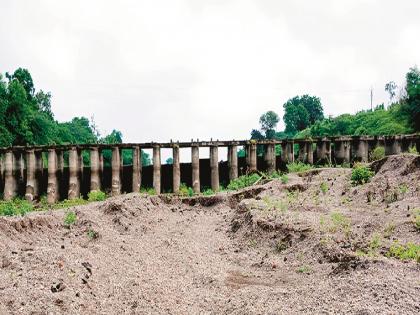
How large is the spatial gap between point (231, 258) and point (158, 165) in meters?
21.9

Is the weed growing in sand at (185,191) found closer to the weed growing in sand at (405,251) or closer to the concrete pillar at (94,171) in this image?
the concrete pillar at (94,171)

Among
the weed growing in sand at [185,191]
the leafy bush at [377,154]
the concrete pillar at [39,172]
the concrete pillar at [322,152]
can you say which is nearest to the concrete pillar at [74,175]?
the concrete pillar at [39,172]

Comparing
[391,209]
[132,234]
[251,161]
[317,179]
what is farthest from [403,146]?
[132,234]

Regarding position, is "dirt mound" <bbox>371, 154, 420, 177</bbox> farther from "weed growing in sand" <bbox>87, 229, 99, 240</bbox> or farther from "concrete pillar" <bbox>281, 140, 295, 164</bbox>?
"concrete pillar" <bbox>281, 140, 295, 164</bbox>

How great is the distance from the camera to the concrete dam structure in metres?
35.0

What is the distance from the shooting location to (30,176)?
120 feet

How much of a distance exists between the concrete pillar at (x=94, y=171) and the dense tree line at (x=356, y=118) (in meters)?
27.0

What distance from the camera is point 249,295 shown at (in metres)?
9.49

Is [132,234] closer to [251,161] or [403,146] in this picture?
[251,161]

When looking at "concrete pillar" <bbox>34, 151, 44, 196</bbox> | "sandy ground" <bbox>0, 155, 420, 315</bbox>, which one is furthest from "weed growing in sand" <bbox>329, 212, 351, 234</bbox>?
"concrete pillar" <bbox>34, 151, 44, 196</bbox>

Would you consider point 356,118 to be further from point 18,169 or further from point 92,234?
point 92,234

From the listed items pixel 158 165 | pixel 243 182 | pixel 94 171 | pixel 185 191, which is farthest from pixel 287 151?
pixel 94 171

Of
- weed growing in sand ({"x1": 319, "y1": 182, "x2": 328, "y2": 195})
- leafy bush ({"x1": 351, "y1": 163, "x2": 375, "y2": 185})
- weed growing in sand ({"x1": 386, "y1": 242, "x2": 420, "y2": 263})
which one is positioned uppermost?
leafy bush ({"x1": 351, "y1": 163, "x2": 375, "y2": 185})

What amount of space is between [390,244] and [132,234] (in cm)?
778
